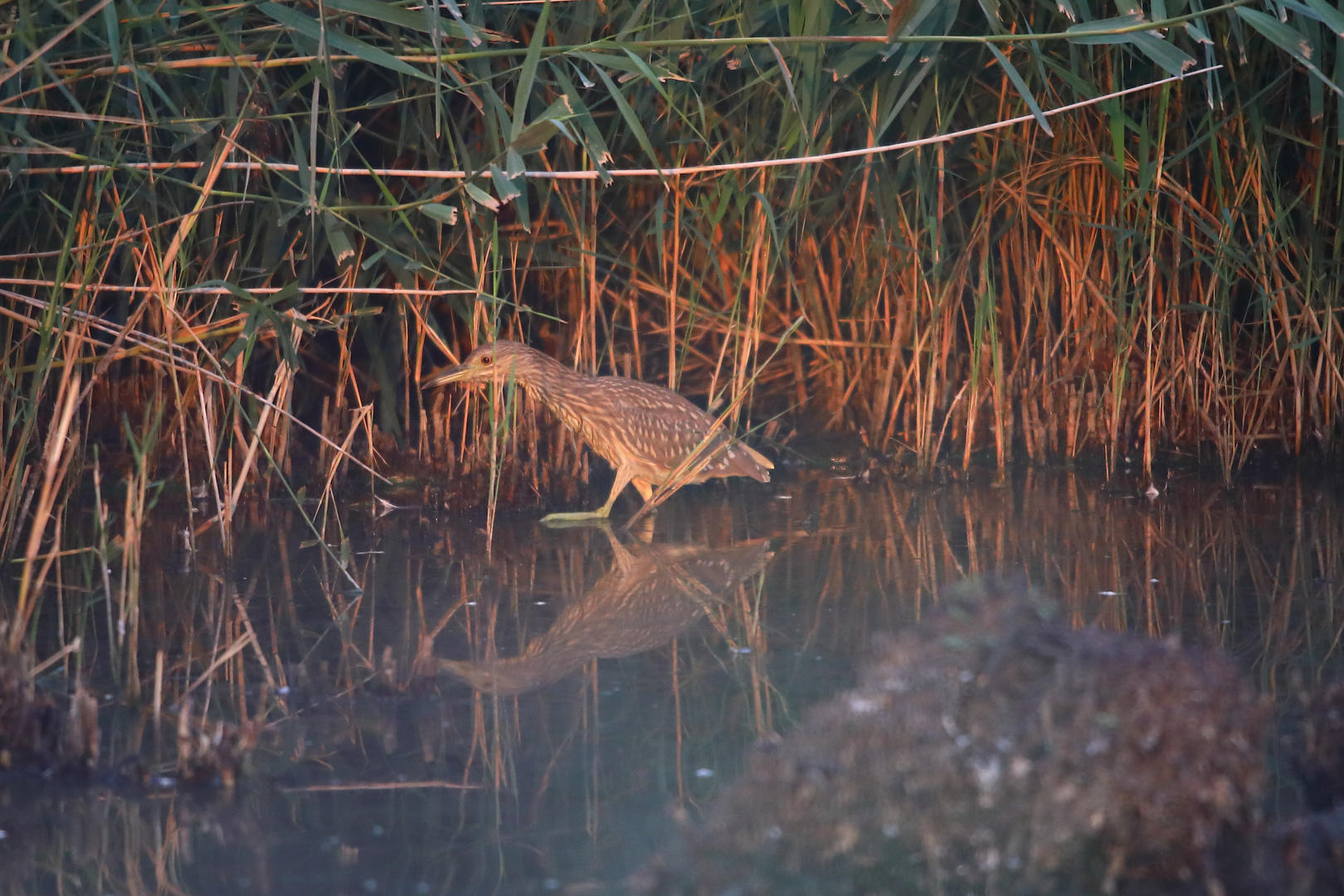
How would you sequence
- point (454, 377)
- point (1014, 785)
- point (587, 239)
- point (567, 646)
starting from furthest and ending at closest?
1. point (587, 239)
2. point (454, 377)
3. point (567, 646)
4. point (1014, 785)

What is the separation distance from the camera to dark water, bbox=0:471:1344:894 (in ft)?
7.03

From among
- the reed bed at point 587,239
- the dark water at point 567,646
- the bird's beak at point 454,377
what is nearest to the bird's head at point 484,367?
the bird's beak at point 454,377

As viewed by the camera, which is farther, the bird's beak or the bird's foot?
the bird's beak

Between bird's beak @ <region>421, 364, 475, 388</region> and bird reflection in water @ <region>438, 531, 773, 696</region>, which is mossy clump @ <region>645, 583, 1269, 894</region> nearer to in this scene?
bird reflection in water @ <region>438, 531, 773, 696</region>

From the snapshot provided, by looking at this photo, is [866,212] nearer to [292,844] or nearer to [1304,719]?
[1304,719]

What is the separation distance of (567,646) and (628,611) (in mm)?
357

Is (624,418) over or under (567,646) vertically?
over

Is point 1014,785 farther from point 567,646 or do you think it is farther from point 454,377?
point 454,377

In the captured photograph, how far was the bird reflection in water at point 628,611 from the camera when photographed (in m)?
3.01

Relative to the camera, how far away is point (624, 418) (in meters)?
4.82

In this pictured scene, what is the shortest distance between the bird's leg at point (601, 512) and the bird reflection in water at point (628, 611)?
0.54 ft

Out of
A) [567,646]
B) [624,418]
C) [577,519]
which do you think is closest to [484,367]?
[624,418]

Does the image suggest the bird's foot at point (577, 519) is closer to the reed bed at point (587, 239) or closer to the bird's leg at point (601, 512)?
the bird's leg at point (601, 512)

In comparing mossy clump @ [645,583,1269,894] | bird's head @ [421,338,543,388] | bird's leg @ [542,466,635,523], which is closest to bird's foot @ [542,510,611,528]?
bird's leg @ [542,466,635,523]
